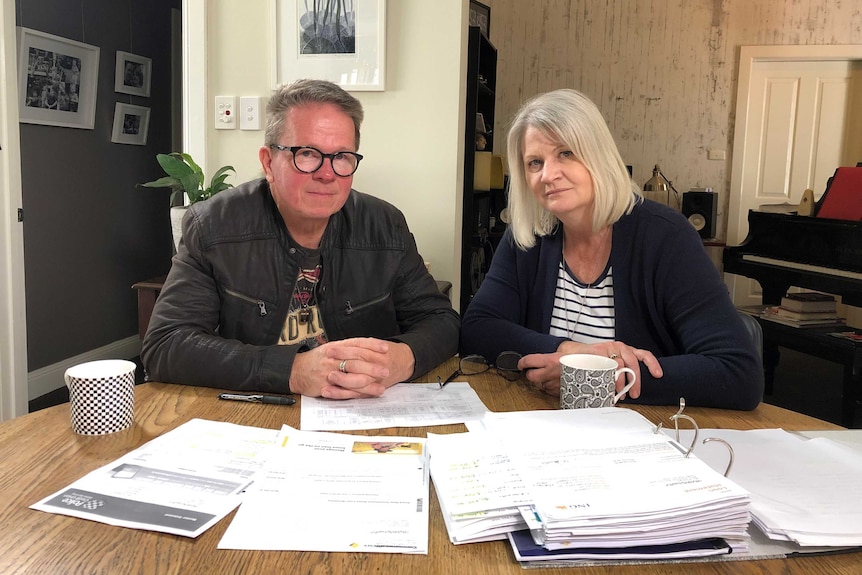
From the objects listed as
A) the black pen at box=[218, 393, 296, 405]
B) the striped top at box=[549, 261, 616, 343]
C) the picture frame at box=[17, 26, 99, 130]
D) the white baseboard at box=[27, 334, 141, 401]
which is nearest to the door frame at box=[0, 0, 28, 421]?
the white baseboard at box=[27, 334, 141, 401]

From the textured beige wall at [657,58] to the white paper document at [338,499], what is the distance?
4926 mm

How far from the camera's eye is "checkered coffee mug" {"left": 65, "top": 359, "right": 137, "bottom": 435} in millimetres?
1008

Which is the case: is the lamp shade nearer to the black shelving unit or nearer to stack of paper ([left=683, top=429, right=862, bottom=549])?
the black shelving unit

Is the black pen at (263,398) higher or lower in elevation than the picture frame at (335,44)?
lower

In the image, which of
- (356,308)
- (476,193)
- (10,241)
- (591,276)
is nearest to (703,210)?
(476,193)

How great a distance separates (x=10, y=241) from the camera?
2799 millimetres

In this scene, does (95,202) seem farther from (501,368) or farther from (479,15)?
(501,368)

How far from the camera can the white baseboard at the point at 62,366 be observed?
349 centimetres

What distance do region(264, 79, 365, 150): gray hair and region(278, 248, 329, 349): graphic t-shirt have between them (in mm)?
283

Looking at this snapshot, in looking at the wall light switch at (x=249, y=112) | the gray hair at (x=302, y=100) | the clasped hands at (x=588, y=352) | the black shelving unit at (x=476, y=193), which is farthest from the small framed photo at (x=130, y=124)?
the clasped hands at (x=588, y=352)

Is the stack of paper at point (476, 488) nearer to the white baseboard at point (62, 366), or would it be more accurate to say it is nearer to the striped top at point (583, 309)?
the striped top at point (583, 309)

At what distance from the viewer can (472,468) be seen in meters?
0.85

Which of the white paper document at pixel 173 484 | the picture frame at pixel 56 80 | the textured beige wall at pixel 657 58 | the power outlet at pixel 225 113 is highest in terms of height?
the textured beige wall at pixel 657 58

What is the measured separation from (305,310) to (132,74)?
10.5 ft
